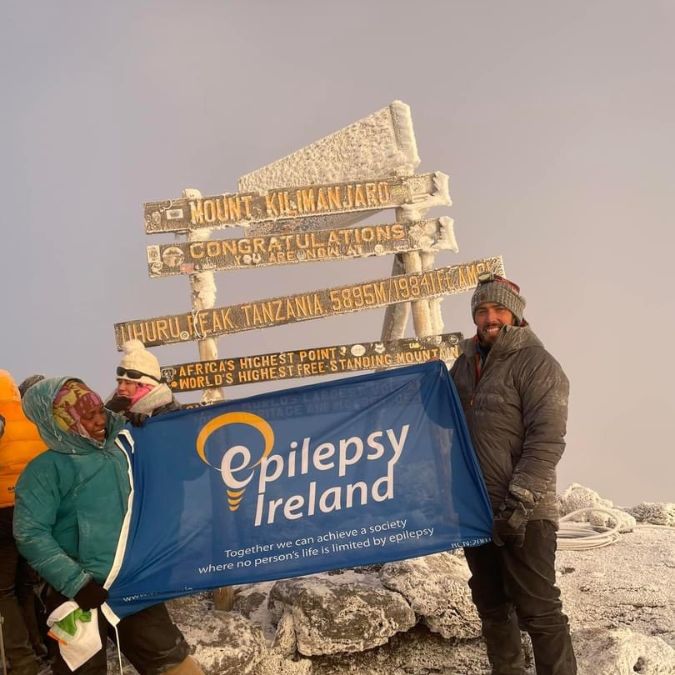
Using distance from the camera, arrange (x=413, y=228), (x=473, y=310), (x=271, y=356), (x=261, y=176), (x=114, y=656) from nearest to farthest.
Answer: (x=473, y=310) < (x=114, y=656) < (x=271, y=356) < (x=413, y=228) < (x=261, y=176)

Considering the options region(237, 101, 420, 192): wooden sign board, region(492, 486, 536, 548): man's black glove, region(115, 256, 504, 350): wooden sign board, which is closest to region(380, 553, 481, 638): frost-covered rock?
region(492, 486, 536, 548): man's black glove

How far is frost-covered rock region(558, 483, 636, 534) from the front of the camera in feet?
25.6

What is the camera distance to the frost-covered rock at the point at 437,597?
17.7 feet

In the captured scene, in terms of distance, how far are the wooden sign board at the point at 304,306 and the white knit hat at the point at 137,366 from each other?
8.90ft

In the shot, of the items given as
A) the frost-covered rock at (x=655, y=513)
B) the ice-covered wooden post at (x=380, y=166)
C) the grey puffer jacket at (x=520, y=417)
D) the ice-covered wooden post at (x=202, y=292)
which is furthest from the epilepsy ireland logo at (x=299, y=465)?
the frost-covered rock at (x=655, y=513)

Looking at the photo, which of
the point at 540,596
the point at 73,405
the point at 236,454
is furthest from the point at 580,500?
the point at 73,405

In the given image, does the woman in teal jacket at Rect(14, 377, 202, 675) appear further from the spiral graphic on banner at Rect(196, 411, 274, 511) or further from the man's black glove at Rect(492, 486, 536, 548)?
the man's black glove at Rect(492, 486, 536, 548)

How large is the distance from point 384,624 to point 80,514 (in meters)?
2.74

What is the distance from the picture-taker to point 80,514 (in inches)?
139

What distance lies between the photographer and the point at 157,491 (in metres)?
4.14

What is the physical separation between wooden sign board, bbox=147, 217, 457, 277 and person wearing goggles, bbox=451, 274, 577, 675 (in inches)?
130

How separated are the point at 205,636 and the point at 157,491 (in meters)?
1.64

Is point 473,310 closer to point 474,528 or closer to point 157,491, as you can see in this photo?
point 474,528

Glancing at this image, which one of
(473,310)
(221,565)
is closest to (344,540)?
(221,565)
